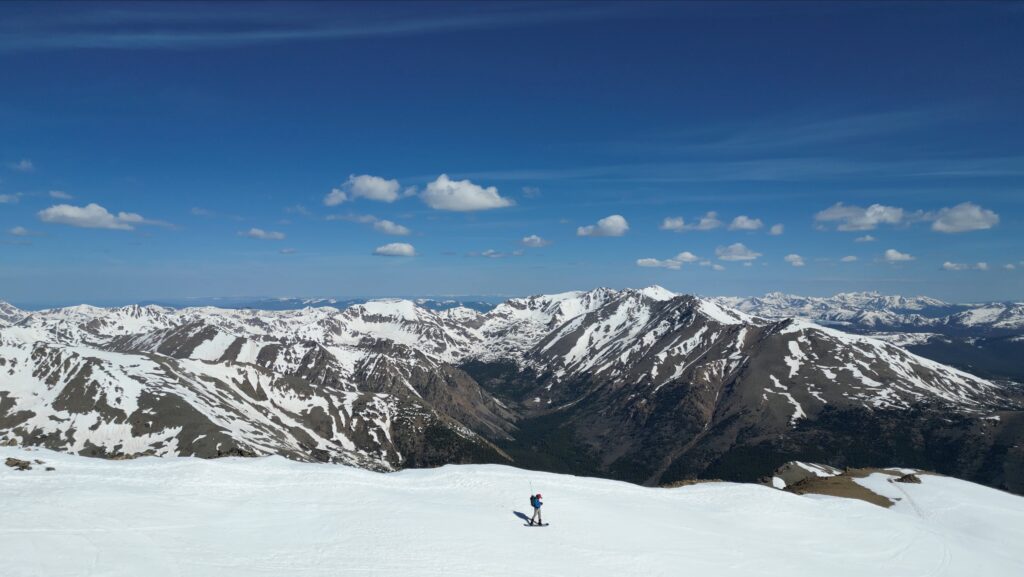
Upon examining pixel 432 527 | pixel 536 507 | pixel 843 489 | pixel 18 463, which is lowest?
pixel 843 489

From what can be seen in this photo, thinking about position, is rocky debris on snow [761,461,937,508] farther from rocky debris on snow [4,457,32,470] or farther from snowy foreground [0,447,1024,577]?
rocky debris on snow [4,457,32,470]

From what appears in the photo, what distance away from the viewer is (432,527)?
1387 inches

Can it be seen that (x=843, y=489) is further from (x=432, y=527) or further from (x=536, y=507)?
(x=432, y=527)

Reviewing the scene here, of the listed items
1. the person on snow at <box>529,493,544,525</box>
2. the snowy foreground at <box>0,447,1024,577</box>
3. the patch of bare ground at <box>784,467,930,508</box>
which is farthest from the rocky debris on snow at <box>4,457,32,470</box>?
the patch of bare ground at <box>784,467,930,508</box>

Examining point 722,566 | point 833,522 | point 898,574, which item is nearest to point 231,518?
point 722,566

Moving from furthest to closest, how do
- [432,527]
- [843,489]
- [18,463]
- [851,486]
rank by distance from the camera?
[851,486], [843,489], [18,463], [432,527]

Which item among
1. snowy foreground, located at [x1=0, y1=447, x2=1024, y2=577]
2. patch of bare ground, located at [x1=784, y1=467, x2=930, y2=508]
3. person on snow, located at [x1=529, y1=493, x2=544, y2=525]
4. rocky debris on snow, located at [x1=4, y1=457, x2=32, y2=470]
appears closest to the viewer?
snowy foreground, located at [x1=0, y1=447, x2=1024, y2=577]

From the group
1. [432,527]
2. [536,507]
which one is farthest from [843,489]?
[432,527]

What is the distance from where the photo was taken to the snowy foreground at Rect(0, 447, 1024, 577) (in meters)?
28.8

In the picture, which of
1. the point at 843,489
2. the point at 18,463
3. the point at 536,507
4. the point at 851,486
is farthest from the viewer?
the point at 851,486

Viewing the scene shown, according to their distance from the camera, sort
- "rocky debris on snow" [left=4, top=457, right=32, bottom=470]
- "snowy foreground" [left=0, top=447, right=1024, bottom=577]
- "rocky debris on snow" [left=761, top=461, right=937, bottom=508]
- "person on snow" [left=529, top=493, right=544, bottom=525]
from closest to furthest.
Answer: "snowy foreground" [left=0, top=447, right=1024, bottom=577]
"person on snow" [left=529, top=493, right=544, bottom=525]
"rocky debris on snow" [left=4, top=457, right=32, bottom=470]
"rocky debris on snow" [left=761, top=461, right=937, bottom=508]

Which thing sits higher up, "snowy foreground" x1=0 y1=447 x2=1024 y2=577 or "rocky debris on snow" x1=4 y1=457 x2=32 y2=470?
"rocky debris on snow" x1=4 y1=457 x2=32 y2=470

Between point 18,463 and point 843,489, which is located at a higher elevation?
point 18,463

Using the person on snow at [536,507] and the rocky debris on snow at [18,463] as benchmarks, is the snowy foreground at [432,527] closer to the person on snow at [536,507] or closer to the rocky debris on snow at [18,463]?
the rocky debris on snow at [18,463]
